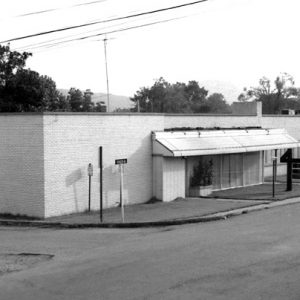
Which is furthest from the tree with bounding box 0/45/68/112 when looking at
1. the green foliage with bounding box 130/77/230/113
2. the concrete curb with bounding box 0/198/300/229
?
the green foliage with bounding box 130/77/230/113

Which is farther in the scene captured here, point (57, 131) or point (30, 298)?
point (57, 131)

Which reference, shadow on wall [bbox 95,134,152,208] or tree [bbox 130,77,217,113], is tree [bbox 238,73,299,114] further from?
shadow on wall [bbox 95,134,152,208]

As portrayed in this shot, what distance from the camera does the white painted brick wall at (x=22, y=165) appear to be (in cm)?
2270

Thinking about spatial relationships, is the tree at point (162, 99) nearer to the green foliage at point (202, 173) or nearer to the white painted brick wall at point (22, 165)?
the green foliage at point (202, 173)

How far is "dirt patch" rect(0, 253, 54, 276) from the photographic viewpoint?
13378 millimetres

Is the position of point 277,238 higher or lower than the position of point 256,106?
lower

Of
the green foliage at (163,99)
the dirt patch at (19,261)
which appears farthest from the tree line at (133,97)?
the dirt patch at (19,261)

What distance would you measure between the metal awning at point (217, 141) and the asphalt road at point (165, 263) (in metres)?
7.79

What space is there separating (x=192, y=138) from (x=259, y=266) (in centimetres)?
1717

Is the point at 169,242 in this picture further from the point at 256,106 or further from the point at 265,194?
the point at 256,106

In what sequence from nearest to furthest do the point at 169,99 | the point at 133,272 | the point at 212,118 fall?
the point at 133,272 < the point at 212,118 < the point at 169,99

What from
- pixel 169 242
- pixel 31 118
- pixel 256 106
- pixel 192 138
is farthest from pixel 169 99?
pixel 169 242

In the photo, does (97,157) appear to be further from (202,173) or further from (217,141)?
(217,141)

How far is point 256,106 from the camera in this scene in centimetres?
3647
